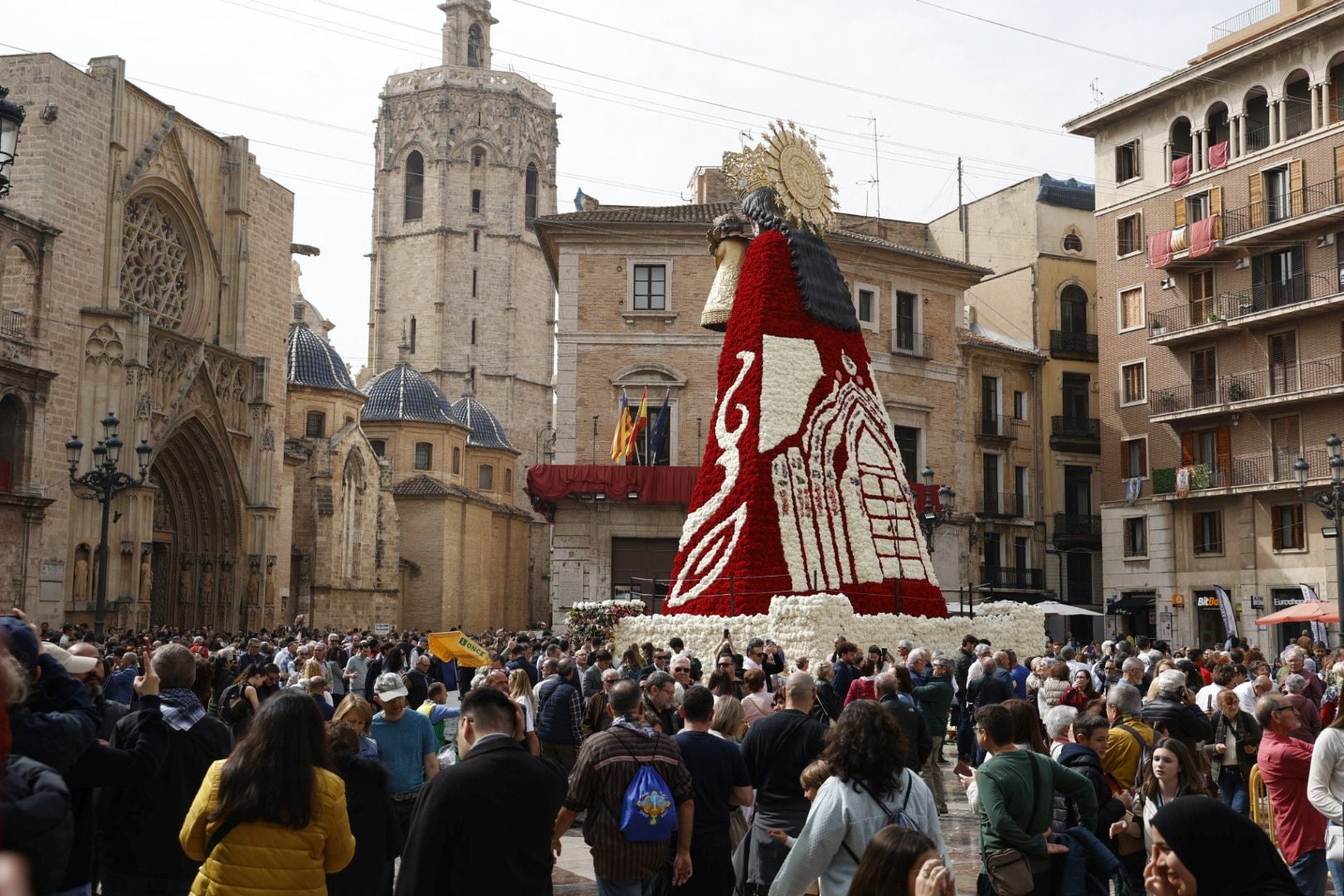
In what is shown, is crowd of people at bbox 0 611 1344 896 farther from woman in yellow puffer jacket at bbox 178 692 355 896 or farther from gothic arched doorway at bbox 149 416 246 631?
gothic arched doorway at bbox 149 416 246 631

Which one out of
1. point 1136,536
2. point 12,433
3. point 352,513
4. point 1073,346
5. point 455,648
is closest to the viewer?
point 455,648

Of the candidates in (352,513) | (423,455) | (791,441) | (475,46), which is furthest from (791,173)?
(475,46)

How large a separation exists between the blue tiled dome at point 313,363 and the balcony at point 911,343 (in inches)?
1051

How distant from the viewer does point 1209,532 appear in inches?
1526

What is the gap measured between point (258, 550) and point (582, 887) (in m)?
34.7

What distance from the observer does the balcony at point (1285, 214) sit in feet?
114

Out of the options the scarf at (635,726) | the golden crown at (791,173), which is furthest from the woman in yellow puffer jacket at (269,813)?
the golden crown at (791,173)

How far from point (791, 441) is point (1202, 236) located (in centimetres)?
1943

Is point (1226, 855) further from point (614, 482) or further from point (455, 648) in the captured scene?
point (614, 482)

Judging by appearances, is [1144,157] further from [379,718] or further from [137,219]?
[379,718]

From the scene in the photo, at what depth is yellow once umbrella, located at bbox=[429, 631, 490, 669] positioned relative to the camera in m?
17.2

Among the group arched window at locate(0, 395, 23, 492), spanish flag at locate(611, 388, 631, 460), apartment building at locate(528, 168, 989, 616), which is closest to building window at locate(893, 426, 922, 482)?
apartment building at locate(528, 168, 989, 616)

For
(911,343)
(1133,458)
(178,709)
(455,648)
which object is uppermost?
(911,343)

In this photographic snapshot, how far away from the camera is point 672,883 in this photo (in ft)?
24.9
